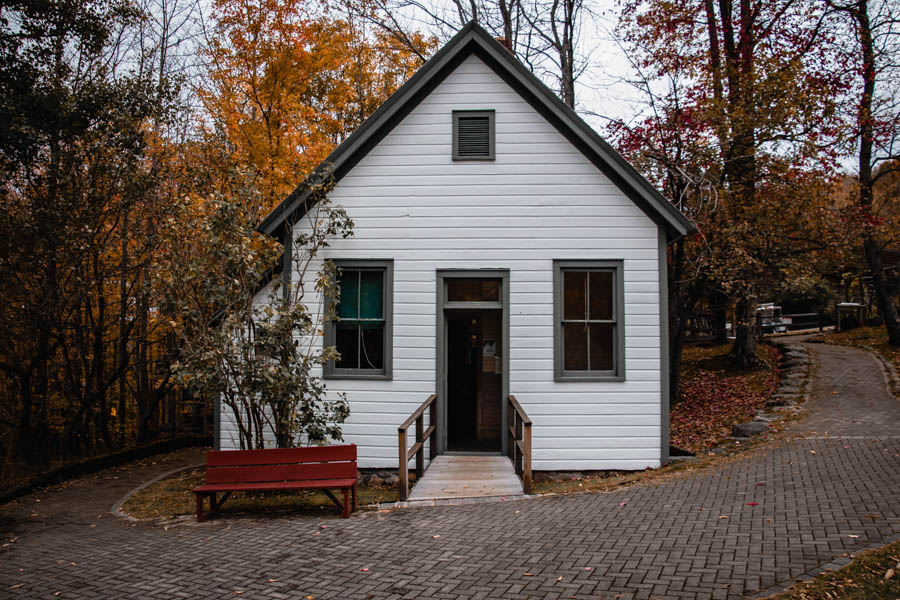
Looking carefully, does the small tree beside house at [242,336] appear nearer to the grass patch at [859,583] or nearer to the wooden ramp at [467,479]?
the wooden ramp at [467,479]

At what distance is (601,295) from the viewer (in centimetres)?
1102

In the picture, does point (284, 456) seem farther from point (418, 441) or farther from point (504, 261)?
point (504, 261)

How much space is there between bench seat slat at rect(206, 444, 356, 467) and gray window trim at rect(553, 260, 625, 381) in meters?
3.81

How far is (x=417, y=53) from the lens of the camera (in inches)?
A: 834

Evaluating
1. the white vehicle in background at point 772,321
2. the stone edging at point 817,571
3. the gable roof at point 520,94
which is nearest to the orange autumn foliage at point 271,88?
the gable roof at point 520,94

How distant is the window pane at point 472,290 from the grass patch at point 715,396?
4862mm

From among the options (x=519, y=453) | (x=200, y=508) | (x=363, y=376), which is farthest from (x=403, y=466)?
(x=200, y=508)

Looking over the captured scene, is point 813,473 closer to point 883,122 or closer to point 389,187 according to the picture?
point 389,187

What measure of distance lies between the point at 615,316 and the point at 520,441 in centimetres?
270

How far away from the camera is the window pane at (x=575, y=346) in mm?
10953

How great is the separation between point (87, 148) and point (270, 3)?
20.1 feet

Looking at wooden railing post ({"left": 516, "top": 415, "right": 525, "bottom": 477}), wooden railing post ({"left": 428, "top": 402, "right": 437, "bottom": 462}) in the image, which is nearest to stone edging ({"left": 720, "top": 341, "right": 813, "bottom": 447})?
wooden railing post ({"left": 516, "top": 415, "right": 525, "bottom": 477})

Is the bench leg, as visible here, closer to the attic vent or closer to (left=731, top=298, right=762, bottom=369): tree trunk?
the attic vent

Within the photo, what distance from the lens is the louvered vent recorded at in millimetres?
11211
